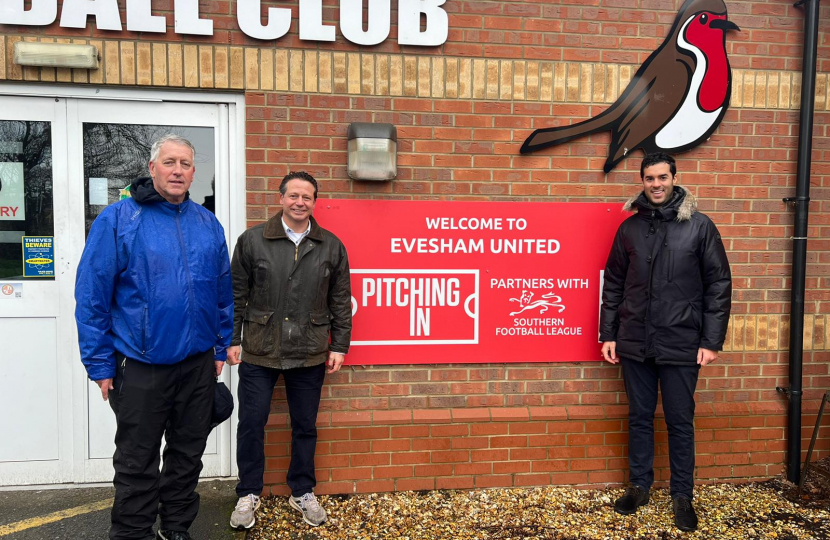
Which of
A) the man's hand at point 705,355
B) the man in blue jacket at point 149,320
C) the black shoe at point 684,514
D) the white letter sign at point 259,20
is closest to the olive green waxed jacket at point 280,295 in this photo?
the man in blue jacket at point 149,320

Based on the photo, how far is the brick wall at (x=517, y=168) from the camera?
3.20 m

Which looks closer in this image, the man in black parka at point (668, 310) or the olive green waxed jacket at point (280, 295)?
the olive green waxed jacket at point (280, 295)

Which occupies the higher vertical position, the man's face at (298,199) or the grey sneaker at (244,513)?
the man's face at (298,199)

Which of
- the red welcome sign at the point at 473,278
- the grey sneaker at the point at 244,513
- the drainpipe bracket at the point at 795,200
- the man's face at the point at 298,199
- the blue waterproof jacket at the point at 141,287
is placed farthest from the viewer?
the drainpipe bracket at the point at 795,200

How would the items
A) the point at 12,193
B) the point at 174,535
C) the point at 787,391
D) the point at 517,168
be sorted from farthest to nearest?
the point at 787,391, the point at 517,168, the point at 12,193, the point at 174,535

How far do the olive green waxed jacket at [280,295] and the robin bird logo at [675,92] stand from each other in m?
1.73

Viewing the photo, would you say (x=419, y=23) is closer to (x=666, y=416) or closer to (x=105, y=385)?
(x=105, y=385)

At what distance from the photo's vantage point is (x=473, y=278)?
338 centimetres

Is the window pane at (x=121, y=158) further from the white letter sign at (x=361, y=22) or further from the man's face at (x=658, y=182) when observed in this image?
the man's face at (x=658, y=182)

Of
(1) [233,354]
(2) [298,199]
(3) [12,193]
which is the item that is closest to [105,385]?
(1) [233,354]

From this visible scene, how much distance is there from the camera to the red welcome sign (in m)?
3.30

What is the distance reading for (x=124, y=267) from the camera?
2.37 m

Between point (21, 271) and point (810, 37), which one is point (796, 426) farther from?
point (21, 271)

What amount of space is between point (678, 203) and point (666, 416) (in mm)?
1224
